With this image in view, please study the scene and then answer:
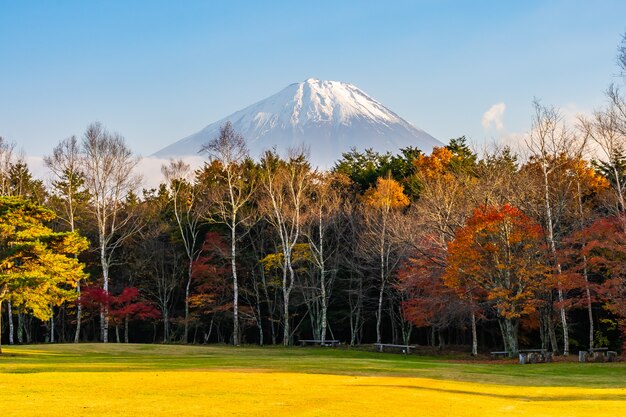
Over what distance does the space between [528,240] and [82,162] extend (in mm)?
35830

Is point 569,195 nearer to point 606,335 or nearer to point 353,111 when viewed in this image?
point 606,335

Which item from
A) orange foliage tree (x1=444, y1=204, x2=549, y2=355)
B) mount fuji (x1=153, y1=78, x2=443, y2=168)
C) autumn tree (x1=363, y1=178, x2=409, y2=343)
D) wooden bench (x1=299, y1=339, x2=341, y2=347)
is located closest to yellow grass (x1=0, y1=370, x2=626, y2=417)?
orange foliage tree (x1=444, y1=204, x2=549, y2=355)

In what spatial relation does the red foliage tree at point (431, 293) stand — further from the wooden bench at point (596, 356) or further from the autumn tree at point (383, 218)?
the wooden bench at point (596, 356)

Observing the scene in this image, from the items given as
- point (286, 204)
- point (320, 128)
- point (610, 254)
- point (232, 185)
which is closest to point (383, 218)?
point (286, 204)

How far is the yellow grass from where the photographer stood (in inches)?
612

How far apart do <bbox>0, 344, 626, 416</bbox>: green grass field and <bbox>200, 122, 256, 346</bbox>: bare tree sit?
2251 cm

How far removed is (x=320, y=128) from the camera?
15200 centimetres

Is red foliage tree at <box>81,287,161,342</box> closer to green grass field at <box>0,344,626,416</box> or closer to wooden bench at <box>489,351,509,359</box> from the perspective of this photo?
green grass field at <box>0,344,626,416</box>

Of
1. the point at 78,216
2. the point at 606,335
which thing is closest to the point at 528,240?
the point at 606,335

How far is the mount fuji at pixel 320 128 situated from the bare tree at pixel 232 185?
64657 mm

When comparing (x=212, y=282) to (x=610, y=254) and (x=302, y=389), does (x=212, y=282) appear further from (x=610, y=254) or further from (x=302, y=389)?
(x=302, y=389)

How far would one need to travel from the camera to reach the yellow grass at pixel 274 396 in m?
15.6

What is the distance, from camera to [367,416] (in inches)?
603

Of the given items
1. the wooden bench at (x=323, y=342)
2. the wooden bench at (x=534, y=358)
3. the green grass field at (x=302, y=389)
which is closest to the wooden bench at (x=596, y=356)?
the wooden bench at (x=534, y=358)
